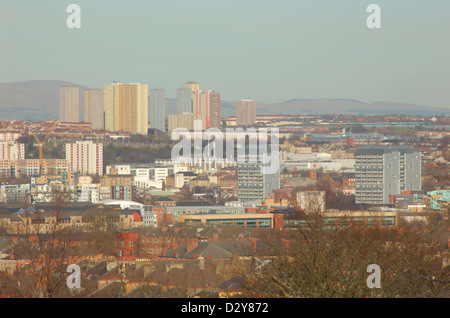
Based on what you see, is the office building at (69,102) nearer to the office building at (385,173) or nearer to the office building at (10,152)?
Answer: the office building at (10,152)

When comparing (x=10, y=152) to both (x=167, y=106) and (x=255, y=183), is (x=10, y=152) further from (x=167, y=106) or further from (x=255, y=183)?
(x=167, y=106)

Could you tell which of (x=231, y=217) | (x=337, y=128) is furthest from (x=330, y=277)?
(x=337, y=128)

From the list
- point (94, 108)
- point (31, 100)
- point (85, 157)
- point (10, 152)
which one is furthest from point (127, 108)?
point (85, 157)

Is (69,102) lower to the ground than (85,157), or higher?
higher

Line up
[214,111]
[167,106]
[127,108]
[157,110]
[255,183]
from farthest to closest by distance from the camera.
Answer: [167,106]
[157,110]
[214,111]
[127,108]
[255,183]

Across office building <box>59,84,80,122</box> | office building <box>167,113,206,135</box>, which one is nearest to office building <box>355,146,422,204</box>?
office building <box>167,113,206,135</box>

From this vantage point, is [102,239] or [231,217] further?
[231,217]
